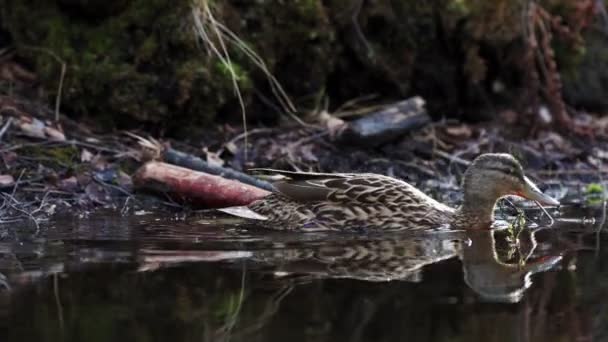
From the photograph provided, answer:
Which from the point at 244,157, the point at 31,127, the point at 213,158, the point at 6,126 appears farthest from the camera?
the point at 244,157

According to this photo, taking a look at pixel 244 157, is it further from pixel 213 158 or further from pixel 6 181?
pixel 6 181

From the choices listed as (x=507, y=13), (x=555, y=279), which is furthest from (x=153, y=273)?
(x=507, y=13)

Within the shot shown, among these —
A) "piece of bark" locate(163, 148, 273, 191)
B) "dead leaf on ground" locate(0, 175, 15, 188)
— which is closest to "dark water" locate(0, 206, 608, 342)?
"dead leaf on ground" locate(0, 175, 15, 188)

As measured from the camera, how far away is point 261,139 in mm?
9242

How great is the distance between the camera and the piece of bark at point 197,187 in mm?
7629

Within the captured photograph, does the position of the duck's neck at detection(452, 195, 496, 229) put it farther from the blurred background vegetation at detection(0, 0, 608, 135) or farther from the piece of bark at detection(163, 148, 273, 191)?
the blurred background vegetation at detection(0, 0, 608, 135)

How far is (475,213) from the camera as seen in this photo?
24.0ft

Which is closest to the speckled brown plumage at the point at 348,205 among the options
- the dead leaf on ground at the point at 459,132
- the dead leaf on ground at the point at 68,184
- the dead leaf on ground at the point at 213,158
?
the dead leaf on ground at the point at 213,158

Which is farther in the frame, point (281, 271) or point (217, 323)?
point (281, 271)

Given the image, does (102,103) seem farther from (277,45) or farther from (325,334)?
(325,334)

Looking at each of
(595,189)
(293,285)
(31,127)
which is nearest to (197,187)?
(31,127)

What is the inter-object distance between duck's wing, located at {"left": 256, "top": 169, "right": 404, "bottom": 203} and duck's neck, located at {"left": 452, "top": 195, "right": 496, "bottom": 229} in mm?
404

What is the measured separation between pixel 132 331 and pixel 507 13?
731 cm

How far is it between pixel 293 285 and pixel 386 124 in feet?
14.1
